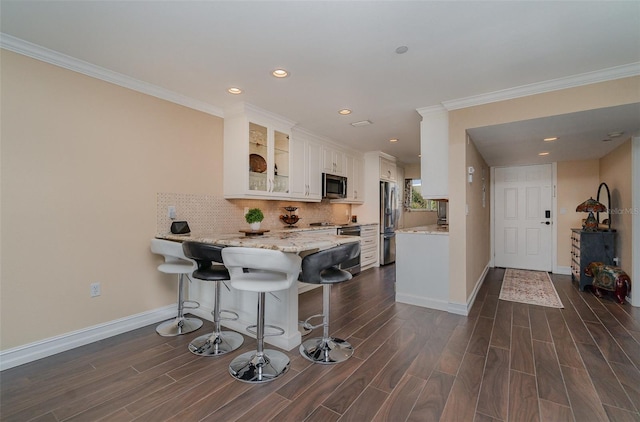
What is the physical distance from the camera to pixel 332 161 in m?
5.07

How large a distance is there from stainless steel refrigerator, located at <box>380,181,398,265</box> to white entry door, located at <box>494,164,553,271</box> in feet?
6.74

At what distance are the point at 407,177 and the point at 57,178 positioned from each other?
6620 millimetres

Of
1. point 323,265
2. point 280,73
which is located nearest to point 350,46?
point 280,73

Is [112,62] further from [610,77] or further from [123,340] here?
[610,77]

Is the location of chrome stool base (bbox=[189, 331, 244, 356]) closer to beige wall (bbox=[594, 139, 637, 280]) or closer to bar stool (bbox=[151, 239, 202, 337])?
bar stool (bbox=[151, 239, 202, 337])

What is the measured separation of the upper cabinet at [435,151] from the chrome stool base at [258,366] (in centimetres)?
254

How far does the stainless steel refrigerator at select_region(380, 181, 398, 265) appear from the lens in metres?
5.84

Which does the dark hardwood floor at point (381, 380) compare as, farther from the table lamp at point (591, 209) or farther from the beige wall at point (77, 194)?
the table lamp at point (591, 209)

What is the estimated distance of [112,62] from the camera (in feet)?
7.98

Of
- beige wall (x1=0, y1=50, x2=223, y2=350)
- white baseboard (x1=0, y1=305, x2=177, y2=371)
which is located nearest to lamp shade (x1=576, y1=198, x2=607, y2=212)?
beige wall (x1=0, y1=50, x2=223, y2=350)

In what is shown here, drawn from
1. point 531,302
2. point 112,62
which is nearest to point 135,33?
point 112,62

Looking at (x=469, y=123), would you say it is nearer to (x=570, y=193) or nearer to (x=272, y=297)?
(x=272, y=297)

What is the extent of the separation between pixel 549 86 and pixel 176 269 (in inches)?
155

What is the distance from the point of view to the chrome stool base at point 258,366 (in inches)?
78.1
